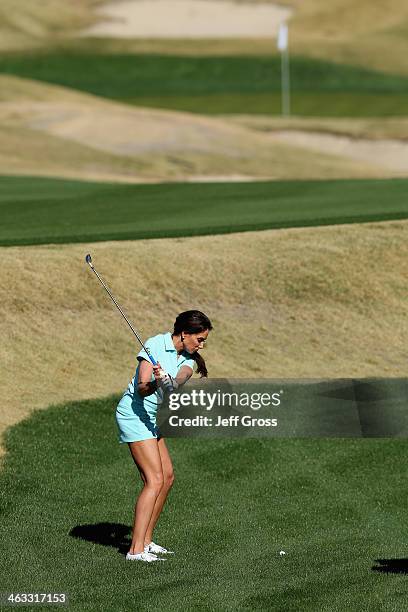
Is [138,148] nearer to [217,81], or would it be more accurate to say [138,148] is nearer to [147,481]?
[217,81]

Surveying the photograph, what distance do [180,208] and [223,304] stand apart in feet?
23.5

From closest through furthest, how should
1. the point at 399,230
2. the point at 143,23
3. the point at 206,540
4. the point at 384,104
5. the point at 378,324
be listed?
the point at 206,540 < the point at 378,324 < the point at 399,230 < the point at 384,104 < the point at 143,23

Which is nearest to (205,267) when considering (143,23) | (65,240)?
(65,240)

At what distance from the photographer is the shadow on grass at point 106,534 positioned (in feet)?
49.8

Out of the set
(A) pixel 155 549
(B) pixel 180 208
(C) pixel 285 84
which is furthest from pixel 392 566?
(C) pixel 285 84

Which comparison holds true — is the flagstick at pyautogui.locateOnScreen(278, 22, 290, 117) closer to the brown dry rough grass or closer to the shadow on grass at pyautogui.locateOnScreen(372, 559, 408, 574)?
the brown dry rough grass

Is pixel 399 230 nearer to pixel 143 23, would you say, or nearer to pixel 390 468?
pixel 390 468

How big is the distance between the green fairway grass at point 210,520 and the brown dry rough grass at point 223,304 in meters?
1.90

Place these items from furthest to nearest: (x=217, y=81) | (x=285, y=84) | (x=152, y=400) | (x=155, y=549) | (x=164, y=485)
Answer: (x=217, y=81) → (x=285, y=84) → (x=155, y=549) → (x=164, y=485) → (x=152, y=400)

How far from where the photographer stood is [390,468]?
19109mm

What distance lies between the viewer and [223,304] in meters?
25.2

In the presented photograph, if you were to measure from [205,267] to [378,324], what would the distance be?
3.16 meters

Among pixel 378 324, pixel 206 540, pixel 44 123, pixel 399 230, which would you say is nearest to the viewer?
pixel 206 540

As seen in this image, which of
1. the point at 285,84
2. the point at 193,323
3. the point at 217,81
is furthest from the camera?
the point at 217,81
